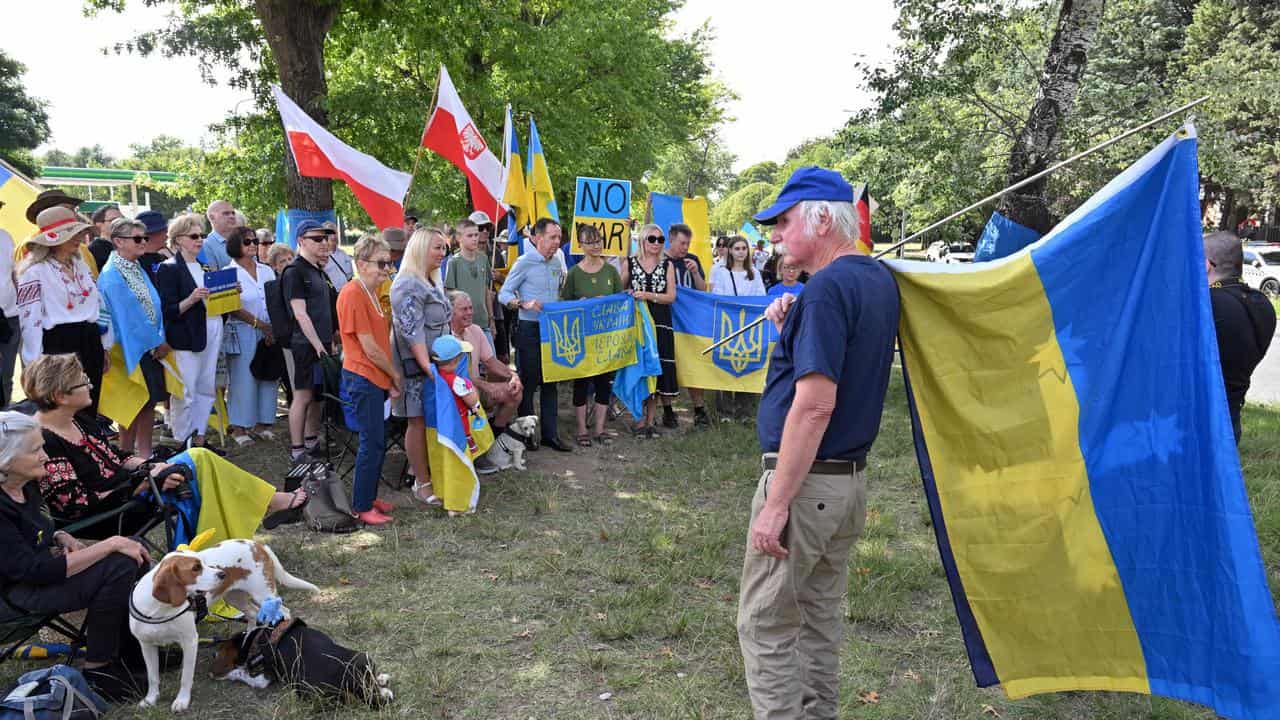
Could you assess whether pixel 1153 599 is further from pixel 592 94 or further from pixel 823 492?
pixel 592 94

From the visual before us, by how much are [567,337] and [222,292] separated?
9.96 ft

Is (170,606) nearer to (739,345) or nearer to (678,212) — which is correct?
(739,345)

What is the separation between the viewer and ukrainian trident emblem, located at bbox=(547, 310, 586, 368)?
8.37m

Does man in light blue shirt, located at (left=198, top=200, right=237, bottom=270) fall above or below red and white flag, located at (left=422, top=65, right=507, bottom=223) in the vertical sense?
below

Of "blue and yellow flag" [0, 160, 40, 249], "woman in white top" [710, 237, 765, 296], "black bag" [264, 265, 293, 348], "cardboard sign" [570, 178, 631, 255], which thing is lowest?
"black bag" [264, 265, 293, 348]

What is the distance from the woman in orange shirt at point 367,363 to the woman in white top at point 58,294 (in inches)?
68.4

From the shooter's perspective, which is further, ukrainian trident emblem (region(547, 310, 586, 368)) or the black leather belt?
ukrainian trident emblem (region(547, 310, 586, 368))

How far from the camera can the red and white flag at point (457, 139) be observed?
29.1 feet

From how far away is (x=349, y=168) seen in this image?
8.05 m

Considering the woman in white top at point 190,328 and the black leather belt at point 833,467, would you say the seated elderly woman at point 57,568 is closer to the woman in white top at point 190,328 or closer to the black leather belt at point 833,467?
the black leather belt at point 833,467

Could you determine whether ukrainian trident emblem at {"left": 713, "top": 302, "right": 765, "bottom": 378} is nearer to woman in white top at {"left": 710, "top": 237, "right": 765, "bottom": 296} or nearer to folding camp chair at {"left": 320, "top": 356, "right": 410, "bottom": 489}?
woman in white top at {"left": 710, "top": 237, "right": 765, "bottom": 296}

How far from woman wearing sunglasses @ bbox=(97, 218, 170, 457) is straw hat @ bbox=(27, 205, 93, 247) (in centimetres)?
53

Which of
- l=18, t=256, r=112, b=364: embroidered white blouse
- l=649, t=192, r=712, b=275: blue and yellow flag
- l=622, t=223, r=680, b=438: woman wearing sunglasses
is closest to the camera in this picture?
l=18, t=256, r=112, b=364: embroidered white blouse

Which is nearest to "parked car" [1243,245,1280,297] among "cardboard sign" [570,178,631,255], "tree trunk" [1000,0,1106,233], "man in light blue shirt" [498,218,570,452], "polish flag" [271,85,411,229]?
"tree trunk" [1000,0,1106,233]
